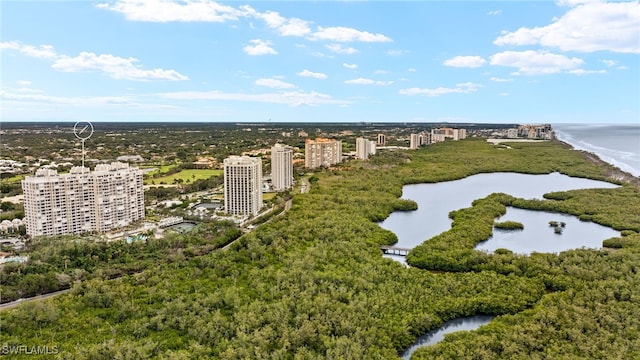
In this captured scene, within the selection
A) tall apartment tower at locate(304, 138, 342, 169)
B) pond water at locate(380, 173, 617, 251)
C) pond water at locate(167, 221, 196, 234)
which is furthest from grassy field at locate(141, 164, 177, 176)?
pond water at locate(380, 173, 617, 251)

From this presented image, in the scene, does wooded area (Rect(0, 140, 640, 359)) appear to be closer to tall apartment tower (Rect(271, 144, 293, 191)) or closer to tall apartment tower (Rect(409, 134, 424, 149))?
tall apartment tower (Rect(271, 144, 293, 191))

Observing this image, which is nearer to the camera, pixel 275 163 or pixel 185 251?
pixel 185 251

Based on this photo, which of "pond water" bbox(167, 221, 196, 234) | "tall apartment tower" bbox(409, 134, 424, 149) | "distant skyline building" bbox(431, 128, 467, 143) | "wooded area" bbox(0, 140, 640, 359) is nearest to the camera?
"wooded area" bbox(0, 140, 640, 359)

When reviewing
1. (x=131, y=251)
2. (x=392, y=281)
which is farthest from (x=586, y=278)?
(x=131, y=251)

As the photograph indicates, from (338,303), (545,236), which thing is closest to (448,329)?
(338,303)

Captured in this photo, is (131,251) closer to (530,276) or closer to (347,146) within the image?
(530,276)

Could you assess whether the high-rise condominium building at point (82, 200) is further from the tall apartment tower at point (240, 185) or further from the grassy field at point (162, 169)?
the grassy field at point (162, 169)
